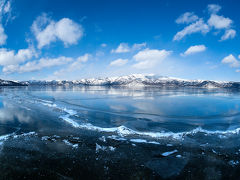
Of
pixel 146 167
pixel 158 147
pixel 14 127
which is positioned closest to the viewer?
pixel 146 167

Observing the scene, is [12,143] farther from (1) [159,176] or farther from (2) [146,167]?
(1) [159,176]

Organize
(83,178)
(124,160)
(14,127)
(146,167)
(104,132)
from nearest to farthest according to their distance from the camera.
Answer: (83,178)
(146,167)
(124,160)
(104,132)
(14,127)

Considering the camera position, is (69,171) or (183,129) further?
(183,129)

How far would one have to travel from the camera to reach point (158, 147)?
5.98 m

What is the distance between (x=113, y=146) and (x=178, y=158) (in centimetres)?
271

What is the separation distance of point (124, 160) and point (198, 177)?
2.43 m

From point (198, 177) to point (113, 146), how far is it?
3.32 m

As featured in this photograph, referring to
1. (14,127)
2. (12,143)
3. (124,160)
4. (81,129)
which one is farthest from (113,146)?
(14,127)

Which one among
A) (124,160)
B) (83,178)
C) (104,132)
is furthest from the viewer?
(104,132)

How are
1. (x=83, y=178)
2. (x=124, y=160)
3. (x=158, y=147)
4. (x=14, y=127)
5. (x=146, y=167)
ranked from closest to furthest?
(x=83, y=178) → (x=146, y=167) → (x=124, y=160) → (x=158, y=147) → (x=14, y=127)

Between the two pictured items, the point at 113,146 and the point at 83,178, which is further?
the point at 113,146

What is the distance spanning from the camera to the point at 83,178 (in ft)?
13.3

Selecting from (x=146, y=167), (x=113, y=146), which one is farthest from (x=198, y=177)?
(x=113, y=146)

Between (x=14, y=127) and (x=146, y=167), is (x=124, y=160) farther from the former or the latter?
(x=14, y=127)
